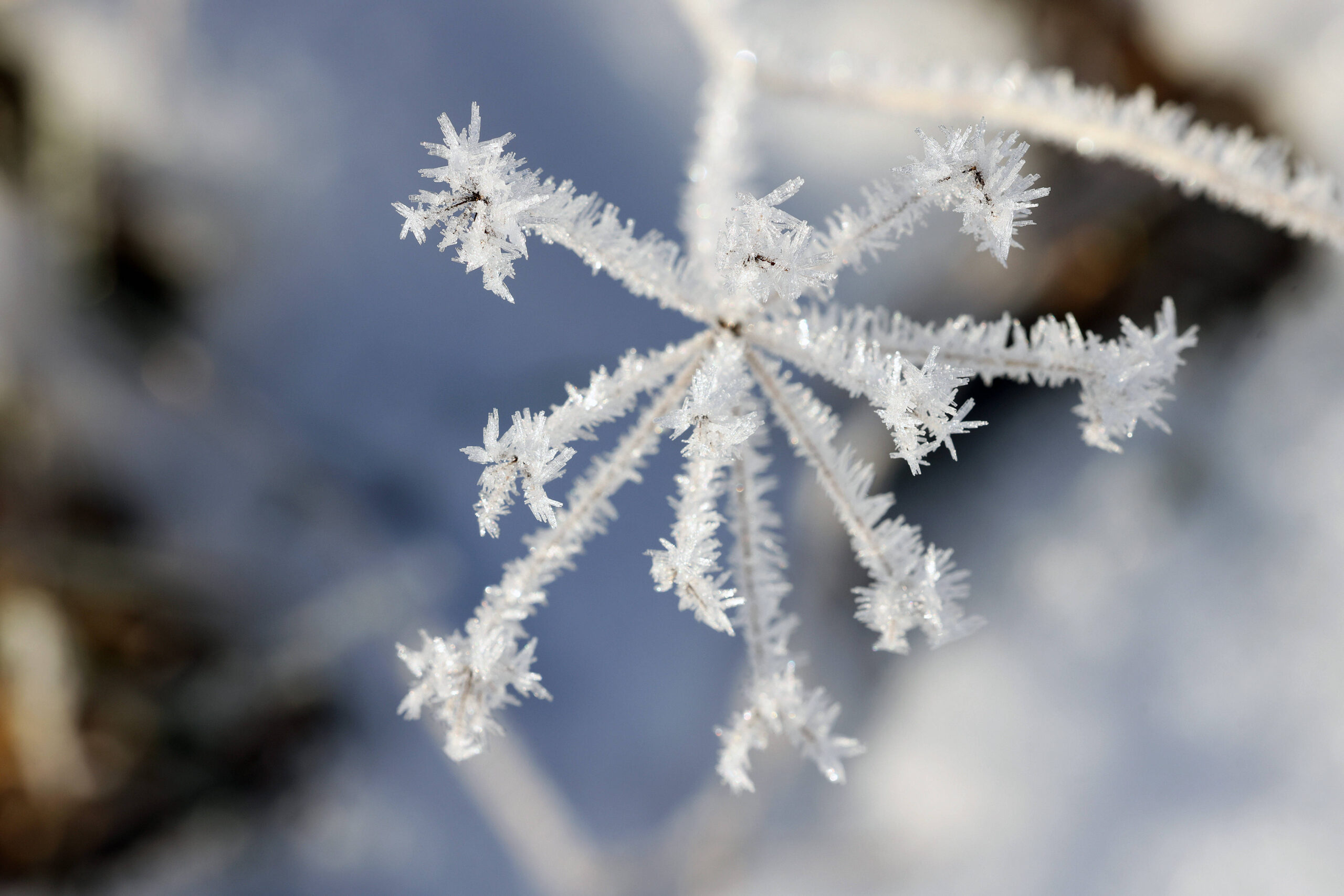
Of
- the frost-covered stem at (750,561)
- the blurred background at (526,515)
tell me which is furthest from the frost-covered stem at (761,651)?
the blurred background at (526,515)

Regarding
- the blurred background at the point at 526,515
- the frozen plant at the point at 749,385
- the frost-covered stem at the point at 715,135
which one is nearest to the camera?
the frozen plant at the point at 749,385

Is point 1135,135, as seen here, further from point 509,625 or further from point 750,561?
point 509,625

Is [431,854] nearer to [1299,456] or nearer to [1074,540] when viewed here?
[1074,540]

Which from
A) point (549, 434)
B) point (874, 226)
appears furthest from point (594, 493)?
point (874, 226)

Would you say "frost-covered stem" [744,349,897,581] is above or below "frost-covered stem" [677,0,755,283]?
below

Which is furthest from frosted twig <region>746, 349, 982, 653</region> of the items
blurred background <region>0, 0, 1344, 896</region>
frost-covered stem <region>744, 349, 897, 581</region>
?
blurred background <region>0, 0, 1344, 896</region>

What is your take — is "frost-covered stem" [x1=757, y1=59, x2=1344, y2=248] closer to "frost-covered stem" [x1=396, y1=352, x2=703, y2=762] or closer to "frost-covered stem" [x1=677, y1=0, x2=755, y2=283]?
"frost-covered stem" [x1=677, y1=0, x2=755, y2=283]

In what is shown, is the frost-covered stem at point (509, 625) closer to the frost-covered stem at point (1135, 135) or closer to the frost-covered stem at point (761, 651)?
the frost-covered stem at point (761, 651)

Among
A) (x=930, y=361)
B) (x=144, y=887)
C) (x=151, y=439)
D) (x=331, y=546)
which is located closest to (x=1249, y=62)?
(x=930, y=361)

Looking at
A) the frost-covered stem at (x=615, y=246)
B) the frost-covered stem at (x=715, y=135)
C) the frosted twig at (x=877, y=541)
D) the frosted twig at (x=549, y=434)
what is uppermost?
the frost-covered stem at (x=715, y=135)
